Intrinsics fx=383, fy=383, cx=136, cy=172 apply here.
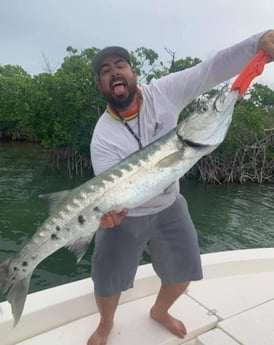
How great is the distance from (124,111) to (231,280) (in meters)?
2.40

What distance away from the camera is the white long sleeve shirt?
9.77ft

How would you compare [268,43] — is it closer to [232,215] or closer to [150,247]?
[150,247]

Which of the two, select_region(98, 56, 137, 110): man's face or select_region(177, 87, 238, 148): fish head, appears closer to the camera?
select_region(177, 87, 238, 148): fish head

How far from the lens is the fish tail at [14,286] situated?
276cm

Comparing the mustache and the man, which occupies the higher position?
the mustache

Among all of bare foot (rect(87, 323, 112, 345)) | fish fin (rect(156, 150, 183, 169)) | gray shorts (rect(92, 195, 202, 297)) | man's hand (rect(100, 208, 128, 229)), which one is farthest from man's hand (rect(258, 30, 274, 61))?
A: bare foot (rect(87, 323, 112, 345))

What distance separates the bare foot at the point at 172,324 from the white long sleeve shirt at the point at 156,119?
1.05m

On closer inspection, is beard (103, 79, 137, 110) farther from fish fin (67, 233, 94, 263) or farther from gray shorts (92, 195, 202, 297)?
fish fin (67, 233, 94, 263)

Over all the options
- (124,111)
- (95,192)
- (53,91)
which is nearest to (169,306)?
(95,192)

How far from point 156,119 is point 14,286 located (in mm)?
1657

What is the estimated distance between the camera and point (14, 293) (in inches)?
109

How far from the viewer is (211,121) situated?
2.66 meters

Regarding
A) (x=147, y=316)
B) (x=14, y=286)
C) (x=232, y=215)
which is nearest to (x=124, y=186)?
(x=14, y=286)

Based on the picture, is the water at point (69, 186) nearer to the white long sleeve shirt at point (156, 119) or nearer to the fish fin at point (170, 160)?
the white long sleeve shirt at point (156, 119)
